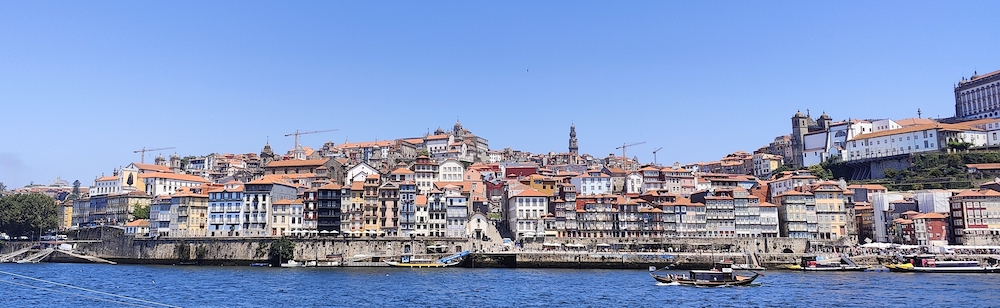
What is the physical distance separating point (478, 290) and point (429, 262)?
83.2 ft

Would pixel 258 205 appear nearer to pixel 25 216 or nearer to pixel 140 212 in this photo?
pixel 140 212

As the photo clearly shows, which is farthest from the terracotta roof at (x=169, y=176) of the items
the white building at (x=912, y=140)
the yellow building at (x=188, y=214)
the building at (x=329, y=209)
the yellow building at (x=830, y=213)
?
the white building at (x=912, y=140)

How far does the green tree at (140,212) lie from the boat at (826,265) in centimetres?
7576

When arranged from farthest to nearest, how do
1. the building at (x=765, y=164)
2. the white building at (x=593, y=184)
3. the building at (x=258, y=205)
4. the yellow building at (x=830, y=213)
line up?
the building at (x=765, y=164), the white building at (x=593, y=184), the building at (x=258, y=205), the yellow building at (x=830, y=213)

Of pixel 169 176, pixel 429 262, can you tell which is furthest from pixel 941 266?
pixel 169 176

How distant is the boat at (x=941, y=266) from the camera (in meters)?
68.6

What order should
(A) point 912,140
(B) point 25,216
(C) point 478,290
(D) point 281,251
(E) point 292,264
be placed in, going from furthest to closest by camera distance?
(A) point 912,140, (B) point 25,216, (D) point 281,251, (E) point 292,264, (C) point 478,290

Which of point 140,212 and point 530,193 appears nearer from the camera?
point 530,193

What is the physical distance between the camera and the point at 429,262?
7762cm

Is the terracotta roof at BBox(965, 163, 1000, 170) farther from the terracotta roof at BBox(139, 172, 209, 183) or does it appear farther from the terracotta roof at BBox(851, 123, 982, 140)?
the terracotta roof at BBox(139, 172, 209, 183)

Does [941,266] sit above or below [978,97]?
below

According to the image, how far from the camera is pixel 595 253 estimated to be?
77.0 meters

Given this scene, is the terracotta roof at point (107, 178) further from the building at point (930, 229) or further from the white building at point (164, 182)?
the building at point (930, 229)

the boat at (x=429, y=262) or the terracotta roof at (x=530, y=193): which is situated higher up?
the terracotta roof at (x=530, y=193)
